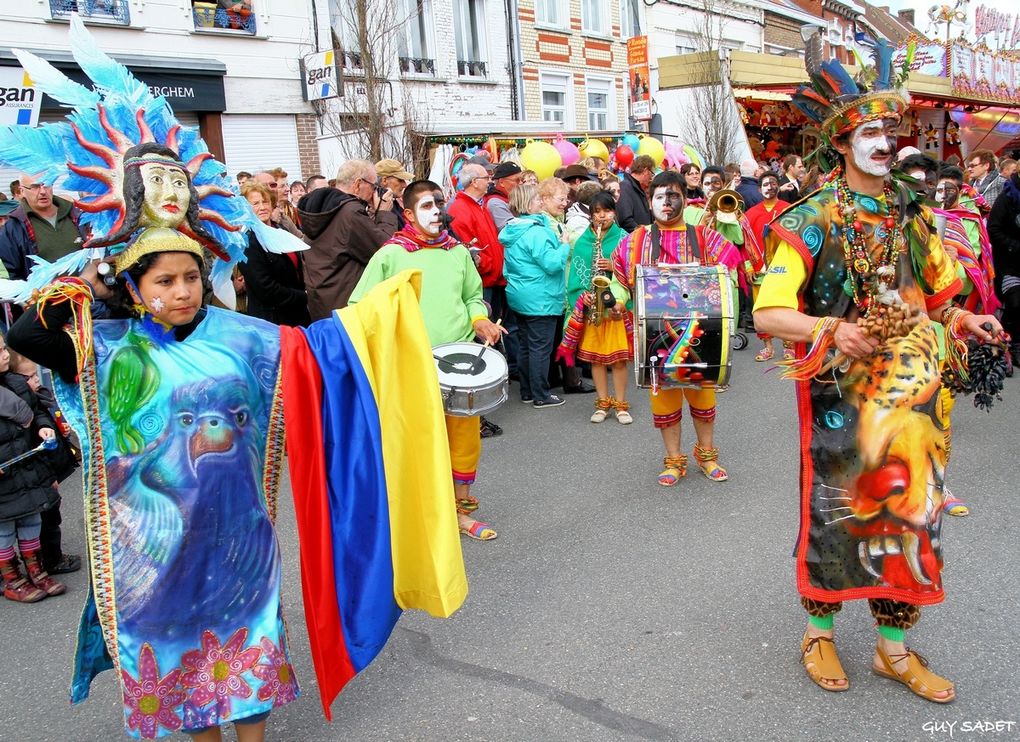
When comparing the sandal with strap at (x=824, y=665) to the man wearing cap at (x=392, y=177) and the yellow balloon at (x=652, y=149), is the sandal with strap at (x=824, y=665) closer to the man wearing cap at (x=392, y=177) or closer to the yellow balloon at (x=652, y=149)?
the man wearing cap at (x=392, y=177)

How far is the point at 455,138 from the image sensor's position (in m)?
14.2

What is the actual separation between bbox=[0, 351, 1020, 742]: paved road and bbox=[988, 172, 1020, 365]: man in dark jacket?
2.64m

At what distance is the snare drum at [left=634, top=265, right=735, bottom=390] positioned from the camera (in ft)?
16.2

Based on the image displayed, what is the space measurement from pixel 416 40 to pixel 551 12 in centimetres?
488

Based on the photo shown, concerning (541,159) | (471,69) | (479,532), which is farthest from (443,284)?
(471,69)

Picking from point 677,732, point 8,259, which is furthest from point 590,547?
point 8,259

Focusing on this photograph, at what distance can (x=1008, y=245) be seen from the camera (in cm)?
754

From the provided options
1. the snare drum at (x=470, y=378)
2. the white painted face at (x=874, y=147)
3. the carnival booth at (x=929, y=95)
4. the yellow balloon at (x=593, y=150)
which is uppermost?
the carnival booth at (x=929, y=95)

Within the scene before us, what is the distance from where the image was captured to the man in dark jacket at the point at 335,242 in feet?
22.0

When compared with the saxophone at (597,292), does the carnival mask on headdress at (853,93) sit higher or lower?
higher

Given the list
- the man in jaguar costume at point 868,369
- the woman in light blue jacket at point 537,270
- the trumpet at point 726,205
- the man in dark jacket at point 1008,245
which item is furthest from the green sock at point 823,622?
the man in dark jacket at point 1008,245

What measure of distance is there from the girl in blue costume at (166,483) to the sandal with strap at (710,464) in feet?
11.5

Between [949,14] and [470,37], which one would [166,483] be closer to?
[470,37]

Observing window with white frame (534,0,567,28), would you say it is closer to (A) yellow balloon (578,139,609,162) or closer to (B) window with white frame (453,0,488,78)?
(B) window with white frame (453,0,488,78)
